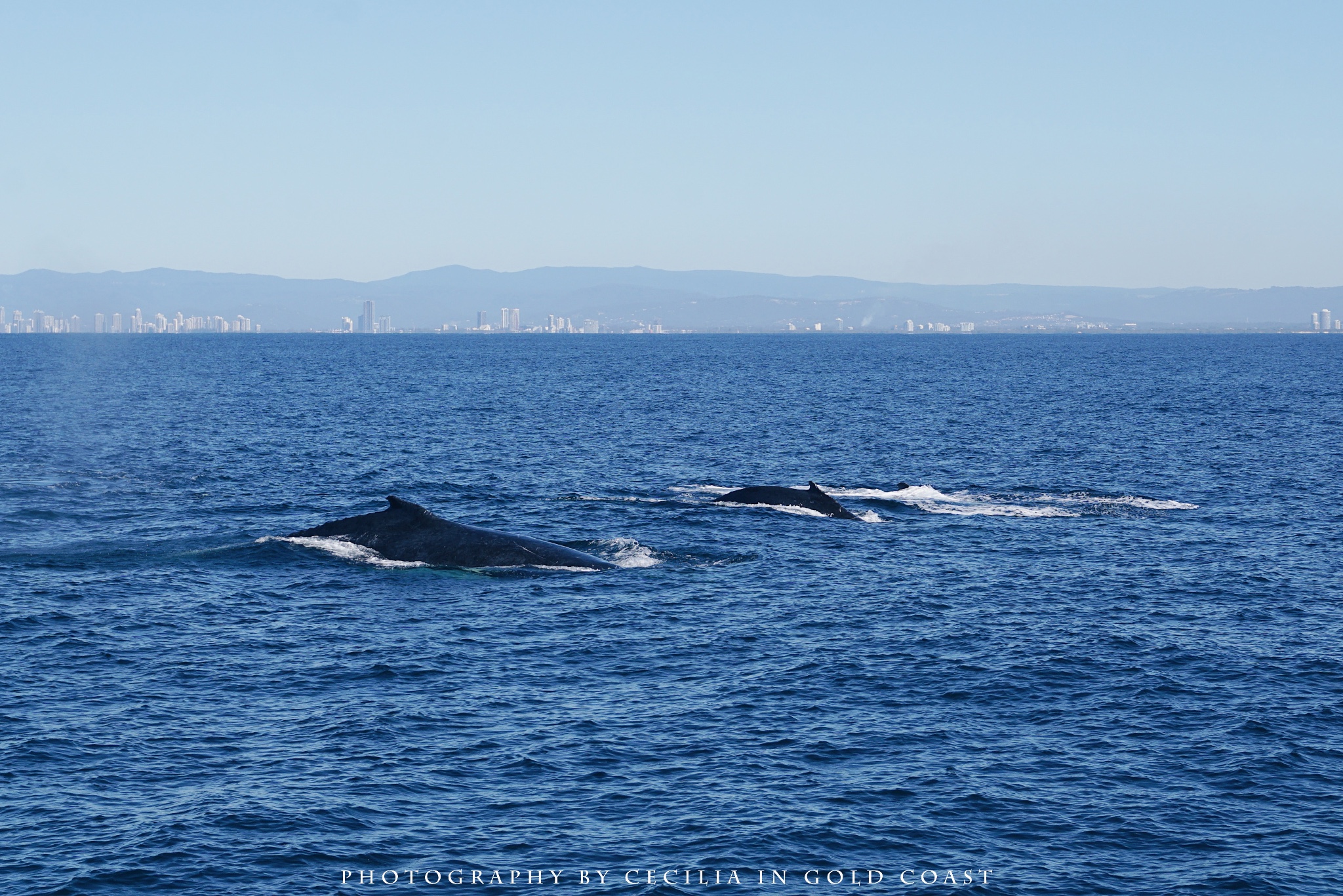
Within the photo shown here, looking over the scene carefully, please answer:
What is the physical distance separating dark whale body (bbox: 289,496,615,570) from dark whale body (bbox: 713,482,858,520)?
1363cm

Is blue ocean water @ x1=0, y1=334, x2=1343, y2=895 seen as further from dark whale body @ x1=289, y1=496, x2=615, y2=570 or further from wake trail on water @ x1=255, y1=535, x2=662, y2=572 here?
dark whale body @ x1=289, y1=496, x2=615, y2=570

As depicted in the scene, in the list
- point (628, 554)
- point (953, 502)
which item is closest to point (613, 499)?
point (628, 554)

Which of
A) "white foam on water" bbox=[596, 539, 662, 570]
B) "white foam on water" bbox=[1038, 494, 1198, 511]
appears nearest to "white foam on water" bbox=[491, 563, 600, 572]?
"white foam on water" bbox=[596, 539, 662, 570]

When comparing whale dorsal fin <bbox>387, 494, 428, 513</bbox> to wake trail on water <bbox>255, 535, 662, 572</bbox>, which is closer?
wake trail on water <bbox>255, 535, 662, 572</bbox>

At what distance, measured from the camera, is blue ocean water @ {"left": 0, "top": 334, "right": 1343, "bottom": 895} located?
2248cm

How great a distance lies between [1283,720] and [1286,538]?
2413cm

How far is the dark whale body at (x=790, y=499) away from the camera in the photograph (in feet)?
183

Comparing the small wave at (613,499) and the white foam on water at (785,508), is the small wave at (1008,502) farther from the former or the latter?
the small wave at (613,499)

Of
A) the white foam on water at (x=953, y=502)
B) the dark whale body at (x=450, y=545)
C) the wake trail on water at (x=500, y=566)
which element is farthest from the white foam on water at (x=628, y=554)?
the white foam on water at (x=953, y=502)

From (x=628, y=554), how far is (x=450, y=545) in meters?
6.00

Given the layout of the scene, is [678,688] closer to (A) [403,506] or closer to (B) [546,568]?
(B) [546,568]

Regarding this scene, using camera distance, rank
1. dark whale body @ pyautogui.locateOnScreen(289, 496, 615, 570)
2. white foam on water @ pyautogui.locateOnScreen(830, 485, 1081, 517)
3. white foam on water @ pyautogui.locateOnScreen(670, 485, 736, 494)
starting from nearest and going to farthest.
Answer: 1. dark whale body @ pyautogui.locateOnScreen(289, 496, 615, 570)
2. white foam on water @ pyautogui.locateOnScreen(830, 485, 1081, 517)
3. white foam on water @ pyautogui.locateOnScreen(670, 485, 736, 494)

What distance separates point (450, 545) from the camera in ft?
144

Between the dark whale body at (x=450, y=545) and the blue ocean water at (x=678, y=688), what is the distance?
908mm
